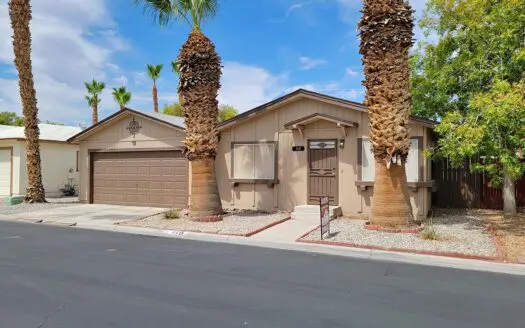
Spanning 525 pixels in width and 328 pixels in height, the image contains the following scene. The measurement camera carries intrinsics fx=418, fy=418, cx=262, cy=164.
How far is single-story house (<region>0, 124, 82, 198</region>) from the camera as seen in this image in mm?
20688

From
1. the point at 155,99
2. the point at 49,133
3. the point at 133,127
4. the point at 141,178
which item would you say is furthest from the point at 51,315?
the point at 155,99

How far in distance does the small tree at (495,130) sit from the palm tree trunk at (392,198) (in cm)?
129

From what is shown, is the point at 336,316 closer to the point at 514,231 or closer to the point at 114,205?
the point at 514,231

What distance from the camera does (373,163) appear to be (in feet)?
42.2

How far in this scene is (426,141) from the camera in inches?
491

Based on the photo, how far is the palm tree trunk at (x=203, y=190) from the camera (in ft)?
40.5

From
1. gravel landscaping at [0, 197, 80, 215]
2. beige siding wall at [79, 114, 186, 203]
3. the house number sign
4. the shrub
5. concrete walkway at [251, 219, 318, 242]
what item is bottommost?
concrete walkway at [251, 219, 318, 242]

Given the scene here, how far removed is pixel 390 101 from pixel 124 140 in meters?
11.2

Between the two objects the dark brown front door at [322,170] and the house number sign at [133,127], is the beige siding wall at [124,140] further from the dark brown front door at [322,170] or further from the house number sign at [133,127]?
the dark brown front door at [322,170]

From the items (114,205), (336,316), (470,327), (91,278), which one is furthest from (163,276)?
(114,205)

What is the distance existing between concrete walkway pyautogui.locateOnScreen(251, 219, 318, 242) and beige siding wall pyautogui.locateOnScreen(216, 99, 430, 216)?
1.80 metres

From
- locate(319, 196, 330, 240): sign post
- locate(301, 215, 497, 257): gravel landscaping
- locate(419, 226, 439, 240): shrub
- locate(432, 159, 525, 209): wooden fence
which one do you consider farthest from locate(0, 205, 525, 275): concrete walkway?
locate(432, 159, 525, 209): wooden fence

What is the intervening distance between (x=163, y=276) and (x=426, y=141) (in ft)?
29.6

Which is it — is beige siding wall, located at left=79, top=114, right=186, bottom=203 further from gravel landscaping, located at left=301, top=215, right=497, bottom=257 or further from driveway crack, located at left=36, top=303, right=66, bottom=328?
driveway crack, located at left=36, top=303, right=66, bottom=328
